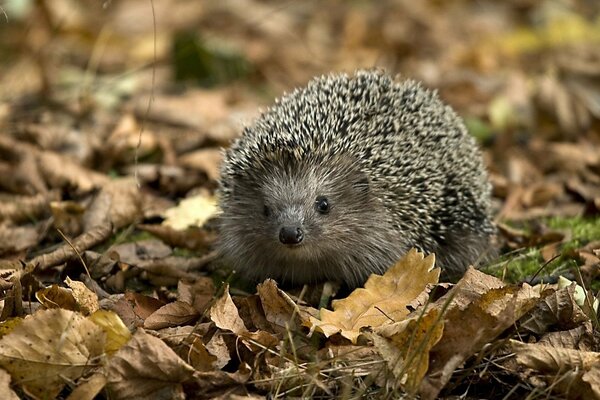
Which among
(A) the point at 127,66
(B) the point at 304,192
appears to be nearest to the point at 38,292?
(B) the point at 304,192

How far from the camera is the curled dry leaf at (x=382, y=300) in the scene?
4.89 meters

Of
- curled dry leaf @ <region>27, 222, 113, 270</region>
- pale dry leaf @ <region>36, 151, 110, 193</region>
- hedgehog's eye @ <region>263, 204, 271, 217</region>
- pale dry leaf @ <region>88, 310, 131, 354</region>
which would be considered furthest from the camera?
pale dry leaf @ <region>36, 151, 110, 193</region>

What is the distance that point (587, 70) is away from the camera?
10281 millimetres

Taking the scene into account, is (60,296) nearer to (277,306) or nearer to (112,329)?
(112,329)

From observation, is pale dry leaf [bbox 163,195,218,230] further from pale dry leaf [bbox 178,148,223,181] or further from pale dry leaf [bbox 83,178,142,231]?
pale dry leaf [bbox 178,148,223,181]

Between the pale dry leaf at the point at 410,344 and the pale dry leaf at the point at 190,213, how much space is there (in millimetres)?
2786

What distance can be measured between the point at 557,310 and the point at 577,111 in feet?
18.3

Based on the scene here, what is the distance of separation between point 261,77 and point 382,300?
748 cm

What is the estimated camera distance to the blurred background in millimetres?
8211

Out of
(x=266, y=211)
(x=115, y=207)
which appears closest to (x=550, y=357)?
(x=266, y=211)

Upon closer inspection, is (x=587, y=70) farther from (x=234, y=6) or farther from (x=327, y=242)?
(x=234, y=6)

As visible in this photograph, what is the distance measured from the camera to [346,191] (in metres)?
6.08

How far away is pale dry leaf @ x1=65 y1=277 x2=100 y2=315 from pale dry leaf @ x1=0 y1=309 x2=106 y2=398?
19.4 inches

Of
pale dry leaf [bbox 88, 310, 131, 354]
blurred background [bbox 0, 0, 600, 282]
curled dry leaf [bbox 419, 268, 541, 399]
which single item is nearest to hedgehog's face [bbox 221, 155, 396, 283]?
blurred background [bbox 0, 0, 600, 282]
